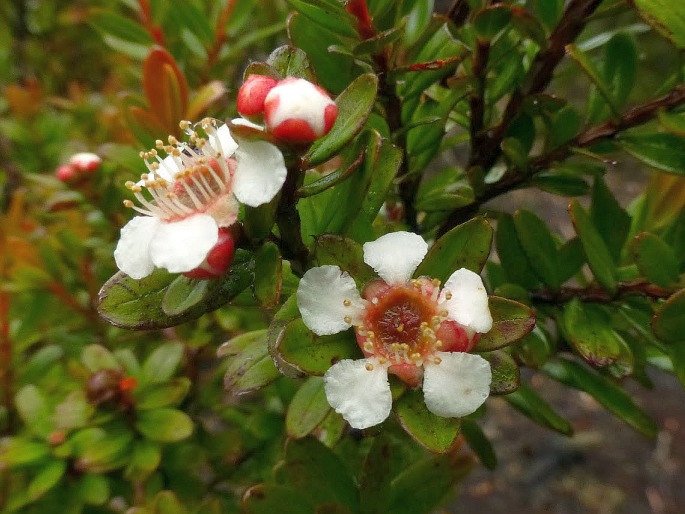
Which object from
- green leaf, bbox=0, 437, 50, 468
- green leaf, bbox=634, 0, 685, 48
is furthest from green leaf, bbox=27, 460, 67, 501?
green leaf, bbox=634, 0, 685, 48

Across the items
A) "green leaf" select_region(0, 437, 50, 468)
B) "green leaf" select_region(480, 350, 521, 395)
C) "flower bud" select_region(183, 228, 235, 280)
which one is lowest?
"green leaf" select_region(0, 437, 50, 468)

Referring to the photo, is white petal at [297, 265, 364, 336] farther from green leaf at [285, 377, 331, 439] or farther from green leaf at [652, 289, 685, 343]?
green leaf at [652, 289, 685, 343]

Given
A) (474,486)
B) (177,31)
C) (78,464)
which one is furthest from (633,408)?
(474,486)

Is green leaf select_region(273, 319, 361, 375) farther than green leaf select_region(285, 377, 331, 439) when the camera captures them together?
No

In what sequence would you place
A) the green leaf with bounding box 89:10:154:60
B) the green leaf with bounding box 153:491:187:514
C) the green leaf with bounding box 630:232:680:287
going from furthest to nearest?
the green leaf with bounding box 89:10:154:60
the green leaf with bounding box 153:491:187:514
the green leaf with bounding box 630:232:680:287

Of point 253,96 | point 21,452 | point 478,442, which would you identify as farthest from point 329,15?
point 21,452

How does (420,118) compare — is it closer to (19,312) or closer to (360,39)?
(360,39)
